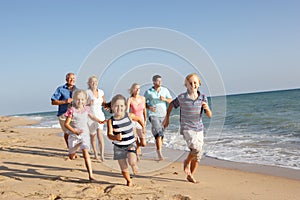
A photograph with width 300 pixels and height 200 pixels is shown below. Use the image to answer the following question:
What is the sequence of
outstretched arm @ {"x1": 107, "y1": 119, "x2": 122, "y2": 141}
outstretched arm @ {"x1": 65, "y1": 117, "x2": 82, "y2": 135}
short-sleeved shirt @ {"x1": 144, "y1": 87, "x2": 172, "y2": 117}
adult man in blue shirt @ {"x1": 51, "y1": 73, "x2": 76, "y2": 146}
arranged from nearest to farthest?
outstretched arm @ {"x1": 107, "y1": 119, "x2": 122, "y2": 141} < outstretched arm @ {"x1": 65, "y1": 117, "x2": 82, "y2": 135} < adult man in blue shirt @ {"x1": 51, "y1": 73, "x2": 76, "y2": 146} < short-sleeved shirt @ {"x1": 144, "y1": 87, "x2": 172, "y2": 117}

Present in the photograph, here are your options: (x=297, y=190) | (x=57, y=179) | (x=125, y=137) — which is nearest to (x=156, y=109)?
(x=125, y=137)

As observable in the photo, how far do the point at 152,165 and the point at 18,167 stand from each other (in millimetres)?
2600

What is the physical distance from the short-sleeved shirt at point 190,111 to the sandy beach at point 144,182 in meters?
0.91

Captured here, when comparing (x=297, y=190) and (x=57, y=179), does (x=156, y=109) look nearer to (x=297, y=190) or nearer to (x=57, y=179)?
(x=57, y=179)

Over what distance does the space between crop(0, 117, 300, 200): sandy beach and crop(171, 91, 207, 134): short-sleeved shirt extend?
906mm

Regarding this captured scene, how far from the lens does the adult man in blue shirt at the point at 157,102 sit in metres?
6.25

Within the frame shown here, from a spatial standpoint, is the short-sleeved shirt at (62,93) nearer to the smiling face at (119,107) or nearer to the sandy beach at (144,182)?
the sandy beach at (144,182)

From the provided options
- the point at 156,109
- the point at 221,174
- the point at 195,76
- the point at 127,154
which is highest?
the point at 195,76

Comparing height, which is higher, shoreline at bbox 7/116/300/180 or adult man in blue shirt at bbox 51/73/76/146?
adult man in blue shirt at bbox 51/73/76/146

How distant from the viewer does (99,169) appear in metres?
5.57

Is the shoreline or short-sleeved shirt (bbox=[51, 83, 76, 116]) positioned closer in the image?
the shoreline

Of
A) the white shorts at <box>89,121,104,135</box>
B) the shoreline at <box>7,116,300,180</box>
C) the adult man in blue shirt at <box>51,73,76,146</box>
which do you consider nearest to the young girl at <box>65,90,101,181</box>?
the white shorts at <box>89,121,104,135</box>

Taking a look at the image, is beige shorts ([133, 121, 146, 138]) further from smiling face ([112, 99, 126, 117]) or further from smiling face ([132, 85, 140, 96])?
smiling face ([112, 99, 126, 117])

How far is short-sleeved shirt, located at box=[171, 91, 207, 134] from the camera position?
4516 mm
